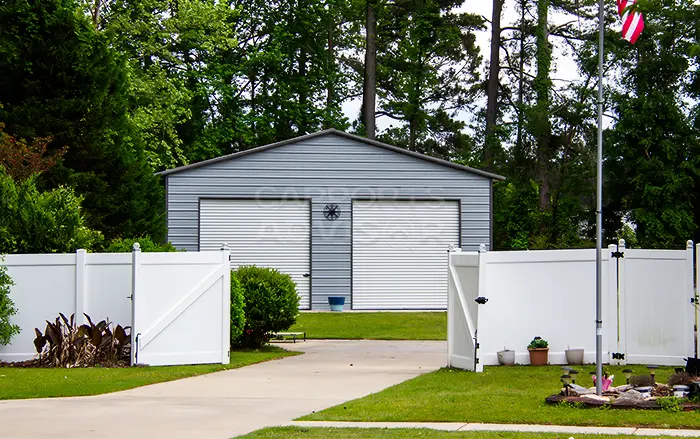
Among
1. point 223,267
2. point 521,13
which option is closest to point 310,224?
point 223,267

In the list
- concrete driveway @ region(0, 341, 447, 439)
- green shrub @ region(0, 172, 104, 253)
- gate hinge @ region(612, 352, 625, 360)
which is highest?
green shrub @ region(0, 172, 104, 253)

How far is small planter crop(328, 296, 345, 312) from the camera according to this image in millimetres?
30953

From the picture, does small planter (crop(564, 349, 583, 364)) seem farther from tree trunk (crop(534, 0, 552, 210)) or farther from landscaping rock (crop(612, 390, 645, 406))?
tree trunk (crop(534, 0, 552, 210))

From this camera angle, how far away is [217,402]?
1216 cm

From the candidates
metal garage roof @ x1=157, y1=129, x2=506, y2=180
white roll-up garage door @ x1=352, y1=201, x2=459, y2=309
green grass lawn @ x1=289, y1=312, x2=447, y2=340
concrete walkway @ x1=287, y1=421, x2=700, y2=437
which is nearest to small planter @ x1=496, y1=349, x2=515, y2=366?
concrete walkway @ x1=287, y1=421, x2=700, y2=437

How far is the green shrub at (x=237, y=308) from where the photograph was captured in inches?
712

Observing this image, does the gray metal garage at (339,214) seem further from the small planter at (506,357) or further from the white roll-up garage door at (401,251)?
the small planter at (506,357)

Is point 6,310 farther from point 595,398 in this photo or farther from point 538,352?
point 595,398

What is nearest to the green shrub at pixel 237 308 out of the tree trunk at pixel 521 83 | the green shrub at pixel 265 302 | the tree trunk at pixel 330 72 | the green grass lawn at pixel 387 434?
the green shrub at pixel 265 302

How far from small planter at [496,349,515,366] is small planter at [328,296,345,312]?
15.4 meters

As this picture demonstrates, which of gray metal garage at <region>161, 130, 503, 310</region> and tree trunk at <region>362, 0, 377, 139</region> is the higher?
tree trunk at <region>362, 0, 377, 139</region>

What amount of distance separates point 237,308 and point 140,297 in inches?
92.7

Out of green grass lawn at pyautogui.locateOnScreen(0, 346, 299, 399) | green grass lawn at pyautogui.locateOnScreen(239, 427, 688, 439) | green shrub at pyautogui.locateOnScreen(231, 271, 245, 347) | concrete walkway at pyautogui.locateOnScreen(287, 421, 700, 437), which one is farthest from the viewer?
green shrub at pyautogui.locateOnScreen(231, 271, 245, 347)

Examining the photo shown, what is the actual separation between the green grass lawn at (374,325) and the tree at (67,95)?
6153 millimetres
